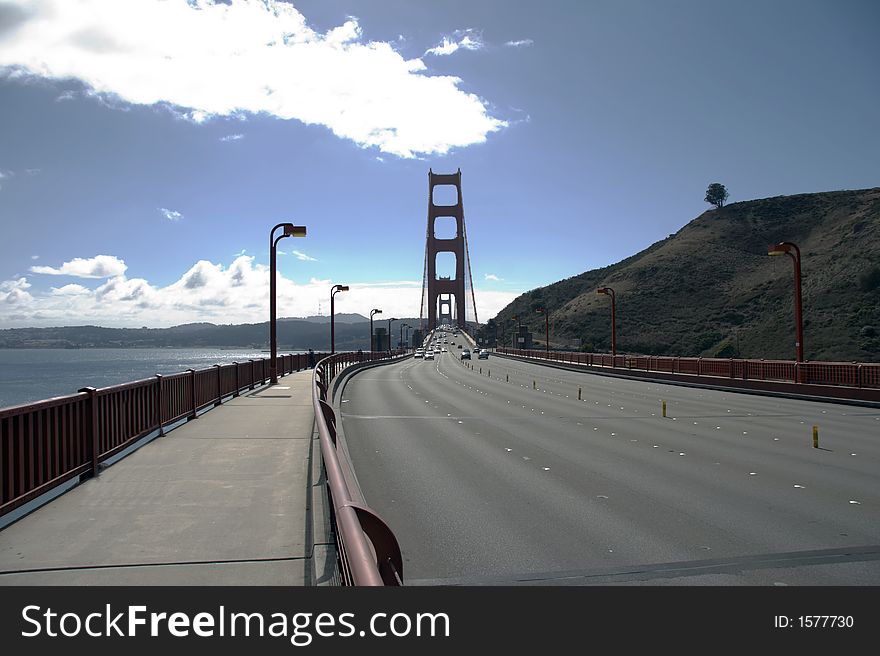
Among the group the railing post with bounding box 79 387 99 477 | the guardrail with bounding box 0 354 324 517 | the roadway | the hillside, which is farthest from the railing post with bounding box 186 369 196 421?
the hillside

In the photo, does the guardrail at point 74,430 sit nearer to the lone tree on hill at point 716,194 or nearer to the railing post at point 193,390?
the railing post at point 193,390

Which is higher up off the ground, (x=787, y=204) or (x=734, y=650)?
(x=787, y=204)

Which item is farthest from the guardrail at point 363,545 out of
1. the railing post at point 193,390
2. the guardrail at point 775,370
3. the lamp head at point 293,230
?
the guardrail at point 775,370

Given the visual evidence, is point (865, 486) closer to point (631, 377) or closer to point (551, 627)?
point (551, 627)

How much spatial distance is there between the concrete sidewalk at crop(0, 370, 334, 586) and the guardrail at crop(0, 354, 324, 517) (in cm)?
25

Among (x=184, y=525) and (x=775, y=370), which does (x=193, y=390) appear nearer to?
(x=184, y=525)

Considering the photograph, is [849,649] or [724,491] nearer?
[849,649]

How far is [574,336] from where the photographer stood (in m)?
118

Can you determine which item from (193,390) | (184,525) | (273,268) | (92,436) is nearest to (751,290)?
(273,268)

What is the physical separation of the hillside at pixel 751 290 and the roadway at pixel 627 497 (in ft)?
208

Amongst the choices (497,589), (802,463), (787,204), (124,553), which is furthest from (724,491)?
(787,204)

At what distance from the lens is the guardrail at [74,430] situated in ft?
20.7

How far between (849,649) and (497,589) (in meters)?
2.17

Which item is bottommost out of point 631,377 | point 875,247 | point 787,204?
point 631,377
